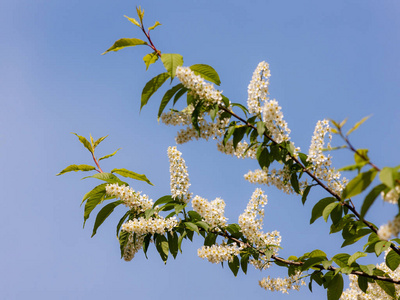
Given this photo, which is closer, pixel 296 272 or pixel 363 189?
pixel 363 189

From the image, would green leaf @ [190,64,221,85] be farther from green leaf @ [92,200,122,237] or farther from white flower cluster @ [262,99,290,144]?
green leaf @ [92,200,122,237]

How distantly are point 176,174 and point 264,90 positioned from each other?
4.18 feet

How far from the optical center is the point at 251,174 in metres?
5.02

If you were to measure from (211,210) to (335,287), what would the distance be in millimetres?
1529

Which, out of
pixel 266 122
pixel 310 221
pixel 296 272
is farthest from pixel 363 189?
pixel 296 272

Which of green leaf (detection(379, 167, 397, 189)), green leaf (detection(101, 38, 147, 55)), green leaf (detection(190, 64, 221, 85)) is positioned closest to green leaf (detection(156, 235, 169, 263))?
green leaf (detection(190, 64, 221, 85))

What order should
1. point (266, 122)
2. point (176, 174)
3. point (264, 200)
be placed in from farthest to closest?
point (264, 200) < point (176, 174) < point (266, 122)

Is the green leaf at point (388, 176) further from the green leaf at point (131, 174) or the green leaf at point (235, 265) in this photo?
the green leaf at point (131, 174)

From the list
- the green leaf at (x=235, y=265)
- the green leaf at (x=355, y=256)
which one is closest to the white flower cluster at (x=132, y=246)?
the green leaf at (x=235, y=265)

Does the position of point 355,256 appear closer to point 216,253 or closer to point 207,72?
point 216,253

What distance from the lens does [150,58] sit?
14.4ft

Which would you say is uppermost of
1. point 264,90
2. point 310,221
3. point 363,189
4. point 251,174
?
point 264,90

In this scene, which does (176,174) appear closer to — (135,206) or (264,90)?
(135,206)

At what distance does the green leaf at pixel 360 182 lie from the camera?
265 cm
